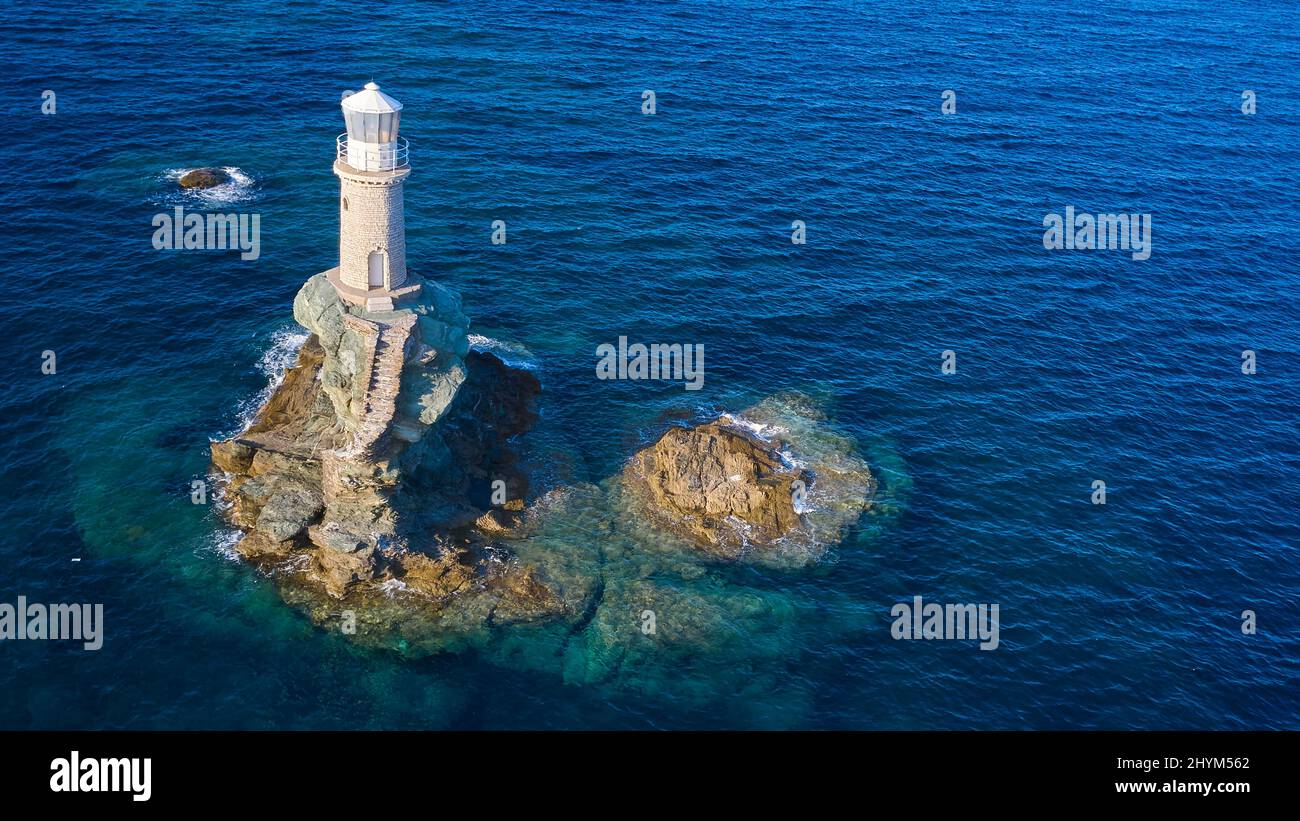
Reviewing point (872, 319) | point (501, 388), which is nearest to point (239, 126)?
point (501, 388)

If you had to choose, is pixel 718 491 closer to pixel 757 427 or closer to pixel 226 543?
pixel 757 427

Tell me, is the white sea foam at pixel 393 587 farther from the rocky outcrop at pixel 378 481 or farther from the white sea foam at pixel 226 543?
the white sea foam at pixel 226 543

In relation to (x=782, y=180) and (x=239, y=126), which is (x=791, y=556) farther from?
(x=239, y=126)

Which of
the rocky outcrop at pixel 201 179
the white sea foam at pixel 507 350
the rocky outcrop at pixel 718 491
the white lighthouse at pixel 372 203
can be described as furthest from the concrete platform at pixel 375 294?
the rocky outcrop at pixel 201 179

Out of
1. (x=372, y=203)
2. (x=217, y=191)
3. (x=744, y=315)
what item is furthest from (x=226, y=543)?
(x=217, y=191)

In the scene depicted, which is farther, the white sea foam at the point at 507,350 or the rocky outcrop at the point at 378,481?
the white sea foam at the point at 507,350

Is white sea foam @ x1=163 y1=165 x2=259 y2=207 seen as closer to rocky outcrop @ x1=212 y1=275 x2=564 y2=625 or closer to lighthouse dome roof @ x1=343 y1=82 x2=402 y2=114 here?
rocky outcrop @ x1=212 y1=275 x2=564 y2=625
